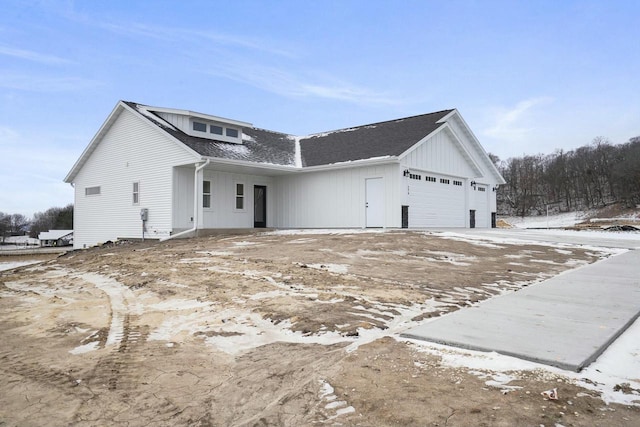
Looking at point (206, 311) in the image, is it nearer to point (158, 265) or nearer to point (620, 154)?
point (158, 265)

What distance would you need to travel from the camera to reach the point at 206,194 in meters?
18.7

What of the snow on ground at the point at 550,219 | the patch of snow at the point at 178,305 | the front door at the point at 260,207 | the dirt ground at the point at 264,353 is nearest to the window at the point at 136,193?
the front door at the point at 260,207

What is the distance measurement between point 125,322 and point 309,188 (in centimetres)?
1513

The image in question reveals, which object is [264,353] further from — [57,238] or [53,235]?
[53,235]

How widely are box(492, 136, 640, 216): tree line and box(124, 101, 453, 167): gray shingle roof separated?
33.6 metres

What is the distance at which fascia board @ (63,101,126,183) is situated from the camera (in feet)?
66.6

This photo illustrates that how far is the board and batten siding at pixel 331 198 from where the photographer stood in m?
17.8

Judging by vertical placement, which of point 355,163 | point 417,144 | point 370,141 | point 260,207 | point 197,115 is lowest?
point 260,207

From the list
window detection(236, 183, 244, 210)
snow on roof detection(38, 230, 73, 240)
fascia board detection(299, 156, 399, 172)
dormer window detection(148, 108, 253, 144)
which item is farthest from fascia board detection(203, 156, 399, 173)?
snow on roof detection(38, 230, 73, 240)

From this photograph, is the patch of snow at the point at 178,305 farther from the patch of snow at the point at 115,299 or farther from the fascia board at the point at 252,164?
the fascia board at the point at 252,164

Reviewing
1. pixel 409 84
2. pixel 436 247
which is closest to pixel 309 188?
pixel 409 84

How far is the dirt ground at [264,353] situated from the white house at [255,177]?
8797mm

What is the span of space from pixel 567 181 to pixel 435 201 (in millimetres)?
39963

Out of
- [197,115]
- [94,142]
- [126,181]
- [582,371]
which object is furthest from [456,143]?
[582,371]
